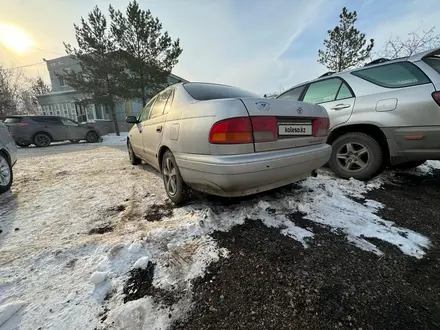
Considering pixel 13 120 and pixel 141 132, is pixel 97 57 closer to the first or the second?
pixel 13 120

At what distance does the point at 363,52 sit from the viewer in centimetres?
1381

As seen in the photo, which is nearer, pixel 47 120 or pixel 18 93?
pixel 47 120

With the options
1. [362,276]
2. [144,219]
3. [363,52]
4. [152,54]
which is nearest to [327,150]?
[362,276]

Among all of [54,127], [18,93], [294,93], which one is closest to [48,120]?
[54,127]

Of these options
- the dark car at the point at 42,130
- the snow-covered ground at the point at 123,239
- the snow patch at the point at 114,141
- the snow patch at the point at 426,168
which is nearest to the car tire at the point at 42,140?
the dark car at the point at 42,130

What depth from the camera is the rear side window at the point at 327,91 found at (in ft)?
10.9

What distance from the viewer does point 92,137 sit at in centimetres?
1284

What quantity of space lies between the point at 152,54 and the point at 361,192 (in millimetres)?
14477

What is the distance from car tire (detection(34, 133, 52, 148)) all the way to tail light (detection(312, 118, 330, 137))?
43.1 feet

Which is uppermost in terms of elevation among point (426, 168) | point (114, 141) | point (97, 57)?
point (97, 57)

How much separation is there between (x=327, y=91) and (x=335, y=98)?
244 mm

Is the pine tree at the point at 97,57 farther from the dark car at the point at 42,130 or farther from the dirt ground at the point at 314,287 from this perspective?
the dirt ground at the point at 314,287

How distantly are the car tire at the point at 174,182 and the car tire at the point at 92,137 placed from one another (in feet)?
39.9

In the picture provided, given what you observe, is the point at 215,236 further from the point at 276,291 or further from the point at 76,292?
the point at 76,292
